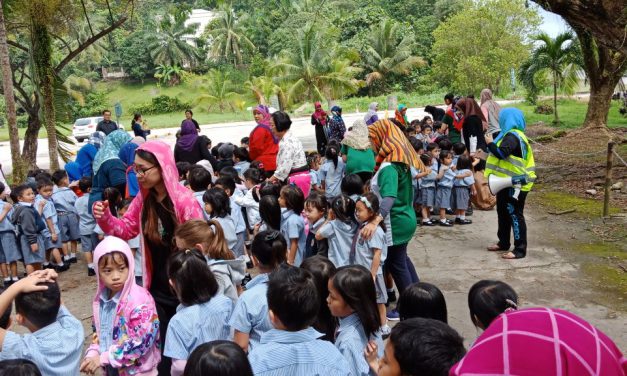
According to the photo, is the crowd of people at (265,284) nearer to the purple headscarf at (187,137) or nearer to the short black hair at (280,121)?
the short black hair at (280,121)

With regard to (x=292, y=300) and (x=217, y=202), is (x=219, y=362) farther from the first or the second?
(x=217, y=202)

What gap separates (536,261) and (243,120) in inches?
1145

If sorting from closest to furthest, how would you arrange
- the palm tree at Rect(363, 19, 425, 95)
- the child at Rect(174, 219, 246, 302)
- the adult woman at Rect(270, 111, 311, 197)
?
the child at Rect(174, 219, 246, 302) < the adult woman at Rect(270, 111, 311, 197) < the palm tree at Rect(363, 19, 425, 95)

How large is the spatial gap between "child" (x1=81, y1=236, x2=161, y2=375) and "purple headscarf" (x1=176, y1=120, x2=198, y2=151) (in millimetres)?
5305

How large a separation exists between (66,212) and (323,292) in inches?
201

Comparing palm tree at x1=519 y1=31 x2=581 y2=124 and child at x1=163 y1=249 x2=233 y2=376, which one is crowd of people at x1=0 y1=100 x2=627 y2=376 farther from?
palm tree at x1=519 y1=31 x2=581 y2=124

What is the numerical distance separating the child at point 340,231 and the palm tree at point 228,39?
42.5 m

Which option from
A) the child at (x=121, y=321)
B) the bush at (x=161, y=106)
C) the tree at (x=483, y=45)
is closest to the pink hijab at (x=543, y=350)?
the child at (x=121, y=321)

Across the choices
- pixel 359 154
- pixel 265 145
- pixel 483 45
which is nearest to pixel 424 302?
pixel 359 154

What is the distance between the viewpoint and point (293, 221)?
15.6 feet

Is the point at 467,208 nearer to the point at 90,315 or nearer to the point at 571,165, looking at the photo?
the point at 571,165

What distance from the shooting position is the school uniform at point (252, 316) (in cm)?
288

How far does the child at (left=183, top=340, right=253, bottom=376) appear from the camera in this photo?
2.05 meters

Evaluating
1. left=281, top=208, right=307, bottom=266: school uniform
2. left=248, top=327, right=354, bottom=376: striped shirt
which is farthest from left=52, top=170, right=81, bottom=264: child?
left=248, top=327, right=354, bottom=376: striped shirt
